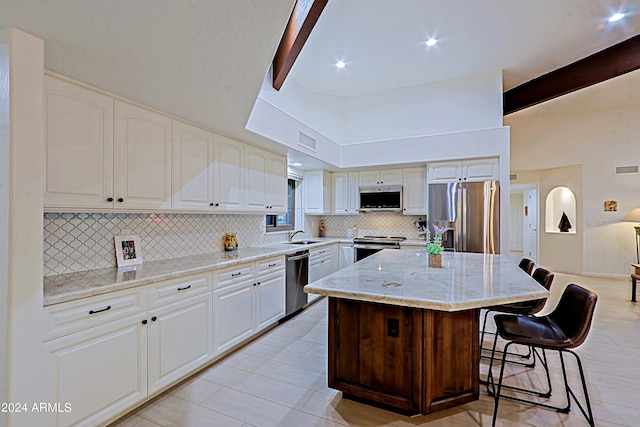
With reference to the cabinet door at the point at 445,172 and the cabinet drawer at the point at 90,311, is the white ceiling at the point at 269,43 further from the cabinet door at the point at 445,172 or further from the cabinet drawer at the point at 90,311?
the cabinet door at the point at 445,172

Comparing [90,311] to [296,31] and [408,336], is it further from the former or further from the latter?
[296,31]

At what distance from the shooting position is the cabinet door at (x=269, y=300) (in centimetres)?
325

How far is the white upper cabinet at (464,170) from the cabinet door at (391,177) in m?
0.58

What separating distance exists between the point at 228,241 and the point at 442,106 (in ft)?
13.7

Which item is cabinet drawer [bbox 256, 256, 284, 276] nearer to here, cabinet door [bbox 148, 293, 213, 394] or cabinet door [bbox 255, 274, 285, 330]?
cabinet door [bbox 255, 274, 285, 330]

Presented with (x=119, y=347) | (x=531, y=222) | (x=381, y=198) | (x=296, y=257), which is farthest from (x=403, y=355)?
(x=531, y=222)

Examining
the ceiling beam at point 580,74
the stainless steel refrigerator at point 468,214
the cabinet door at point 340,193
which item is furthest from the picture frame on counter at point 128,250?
the ceiling beam at point 580,74

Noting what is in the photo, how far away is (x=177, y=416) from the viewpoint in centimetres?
200

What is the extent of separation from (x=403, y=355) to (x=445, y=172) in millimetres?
3523

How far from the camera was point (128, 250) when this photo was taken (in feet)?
Result: 8.14

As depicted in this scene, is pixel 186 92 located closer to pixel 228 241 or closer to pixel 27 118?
pixel 27 118

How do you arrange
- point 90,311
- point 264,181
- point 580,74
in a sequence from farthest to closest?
point 580,74 < point 264,181 < point 90,311

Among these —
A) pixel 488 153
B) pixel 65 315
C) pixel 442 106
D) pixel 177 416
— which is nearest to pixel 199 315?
pixel 177 416

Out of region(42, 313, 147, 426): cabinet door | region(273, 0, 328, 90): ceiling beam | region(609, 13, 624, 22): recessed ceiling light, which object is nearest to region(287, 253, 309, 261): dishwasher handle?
region(42, 313, 147, 426): cabinet door
